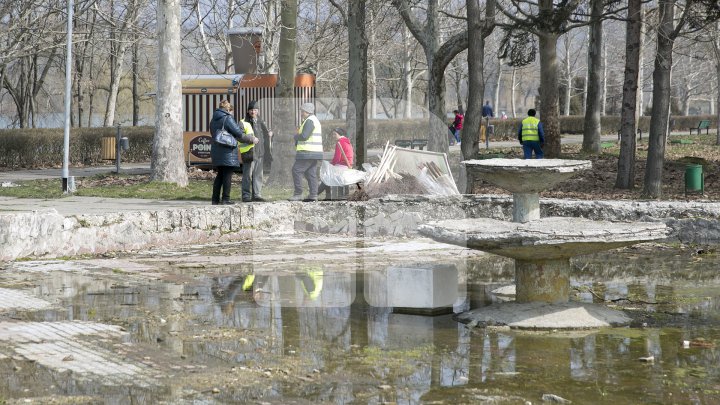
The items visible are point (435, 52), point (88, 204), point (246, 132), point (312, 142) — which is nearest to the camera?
point (246, 132)

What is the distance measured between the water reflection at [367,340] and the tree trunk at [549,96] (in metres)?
15.7

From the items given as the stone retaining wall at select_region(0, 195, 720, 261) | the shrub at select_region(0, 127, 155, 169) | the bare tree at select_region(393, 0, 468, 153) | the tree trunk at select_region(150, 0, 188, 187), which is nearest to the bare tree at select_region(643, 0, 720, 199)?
the stone retaining wall at select_region(0, 195, 720, 261)

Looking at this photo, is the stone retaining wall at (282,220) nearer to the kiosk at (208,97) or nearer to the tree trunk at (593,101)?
the kiosk at (208,97)

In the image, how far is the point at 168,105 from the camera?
22625 mm

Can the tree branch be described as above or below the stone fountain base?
above

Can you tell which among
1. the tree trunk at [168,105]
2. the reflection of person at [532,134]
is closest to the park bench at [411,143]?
the reflection of person at [532,134]

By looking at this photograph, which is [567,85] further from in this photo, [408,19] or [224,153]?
[224,153]

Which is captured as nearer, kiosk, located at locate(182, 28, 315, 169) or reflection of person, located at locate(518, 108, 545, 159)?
reflection of person, located at locate(518, 108, 545, 159)

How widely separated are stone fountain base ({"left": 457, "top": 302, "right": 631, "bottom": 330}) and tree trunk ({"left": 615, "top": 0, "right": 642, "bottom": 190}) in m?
12.8

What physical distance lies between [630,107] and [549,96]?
5.73 m

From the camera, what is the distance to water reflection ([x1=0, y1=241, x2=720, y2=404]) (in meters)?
6.80

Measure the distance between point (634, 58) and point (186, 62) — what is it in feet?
198

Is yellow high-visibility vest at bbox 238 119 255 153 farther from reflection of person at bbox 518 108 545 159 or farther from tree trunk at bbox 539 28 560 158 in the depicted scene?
tree trunk at bbox 539 28 560 158

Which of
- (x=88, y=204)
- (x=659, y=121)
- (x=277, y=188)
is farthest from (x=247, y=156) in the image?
(x=659, y=121)
